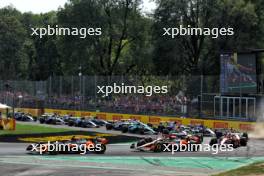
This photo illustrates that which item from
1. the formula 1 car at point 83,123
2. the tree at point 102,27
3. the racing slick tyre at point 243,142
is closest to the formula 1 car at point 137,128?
the formula 1 car at point 83,123

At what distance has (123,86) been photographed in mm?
65062

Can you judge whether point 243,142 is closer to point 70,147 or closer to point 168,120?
point 70,147

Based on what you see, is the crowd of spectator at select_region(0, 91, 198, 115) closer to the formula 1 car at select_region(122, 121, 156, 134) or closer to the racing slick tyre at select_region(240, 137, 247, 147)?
the formula 1 car at select_region(122, 121, 156, 134)

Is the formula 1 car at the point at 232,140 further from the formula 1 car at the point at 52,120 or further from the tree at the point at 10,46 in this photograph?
the tree at the point at 10,46

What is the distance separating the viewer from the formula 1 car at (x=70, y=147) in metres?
31.9

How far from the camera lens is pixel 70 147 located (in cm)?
3228

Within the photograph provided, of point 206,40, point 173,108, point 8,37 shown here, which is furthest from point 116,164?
point 8,37

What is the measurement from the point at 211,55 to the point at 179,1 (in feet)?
27.1

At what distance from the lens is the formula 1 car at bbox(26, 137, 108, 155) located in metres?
31.9

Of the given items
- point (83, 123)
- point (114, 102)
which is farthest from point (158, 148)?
point (114, 102)

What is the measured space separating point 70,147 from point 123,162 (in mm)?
4445

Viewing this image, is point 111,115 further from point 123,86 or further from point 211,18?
point 211,18

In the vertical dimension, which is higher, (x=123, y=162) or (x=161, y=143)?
(x=161, y=143)

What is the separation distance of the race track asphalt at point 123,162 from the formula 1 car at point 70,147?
1.87 ft
